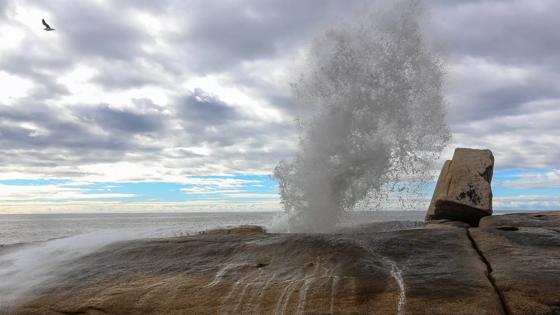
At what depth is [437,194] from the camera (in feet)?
52.7

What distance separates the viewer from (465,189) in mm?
14992

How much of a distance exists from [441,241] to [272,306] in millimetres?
4040

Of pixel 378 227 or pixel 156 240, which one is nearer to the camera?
pixel 156 240

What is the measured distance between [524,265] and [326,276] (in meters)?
3.42

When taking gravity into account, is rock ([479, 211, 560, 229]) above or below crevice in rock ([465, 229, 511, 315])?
above

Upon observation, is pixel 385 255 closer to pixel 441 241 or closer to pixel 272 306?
pixel 441 241

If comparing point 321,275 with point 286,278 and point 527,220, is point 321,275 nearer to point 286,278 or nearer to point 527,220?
point 286,278

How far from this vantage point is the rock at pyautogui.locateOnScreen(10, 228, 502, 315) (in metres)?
7.74

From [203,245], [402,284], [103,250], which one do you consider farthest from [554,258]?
[103,250]

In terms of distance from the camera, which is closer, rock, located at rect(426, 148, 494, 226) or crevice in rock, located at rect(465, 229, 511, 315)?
crevice in rock, located at rect(465, 229, 511, 315)

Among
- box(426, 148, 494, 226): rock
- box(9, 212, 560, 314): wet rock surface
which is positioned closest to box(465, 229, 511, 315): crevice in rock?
box(9, 212, 560, 314): wet rock surface

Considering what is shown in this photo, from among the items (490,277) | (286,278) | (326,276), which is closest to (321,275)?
(326,276)

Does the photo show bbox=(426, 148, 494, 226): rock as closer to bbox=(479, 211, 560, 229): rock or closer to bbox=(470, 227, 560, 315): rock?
bbox=(479, 211, 560, 229): rock

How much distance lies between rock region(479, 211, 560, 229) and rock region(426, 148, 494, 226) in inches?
53.2
